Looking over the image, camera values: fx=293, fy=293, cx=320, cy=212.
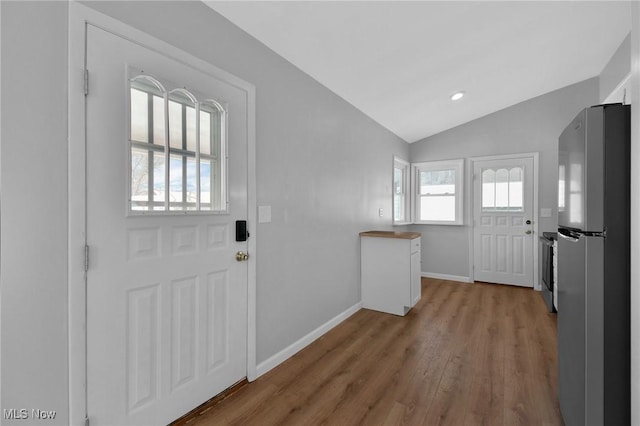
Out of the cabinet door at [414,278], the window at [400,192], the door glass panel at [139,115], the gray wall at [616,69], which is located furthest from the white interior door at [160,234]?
the gray wall at [616,69]

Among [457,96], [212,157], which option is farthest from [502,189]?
[212,157]

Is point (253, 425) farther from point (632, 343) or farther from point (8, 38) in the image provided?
point (8, 38)

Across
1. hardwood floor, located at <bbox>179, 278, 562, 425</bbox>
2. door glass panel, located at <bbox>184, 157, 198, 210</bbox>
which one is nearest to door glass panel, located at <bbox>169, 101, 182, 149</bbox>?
door glass panel, located at <bbox>184, 157, 198, 210</bbox>

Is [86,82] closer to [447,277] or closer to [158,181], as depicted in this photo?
[158,181]

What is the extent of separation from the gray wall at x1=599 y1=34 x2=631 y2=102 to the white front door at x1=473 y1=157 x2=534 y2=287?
116cm

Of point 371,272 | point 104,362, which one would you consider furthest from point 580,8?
point 104,362

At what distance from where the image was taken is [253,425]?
1.70 m

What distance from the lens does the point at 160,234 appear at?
1.61 metres

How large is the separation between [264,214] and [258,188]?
204 millimetres

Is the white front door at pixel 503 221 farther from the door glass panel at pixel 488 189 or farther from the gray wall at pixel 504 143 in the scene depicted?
the gray wall at pixel 504 143

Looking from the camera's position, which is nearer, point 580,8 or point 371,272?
point 580,8

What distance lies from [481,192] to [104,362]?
517cm

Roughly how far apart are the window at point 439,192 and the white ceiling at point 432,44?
4.21 feet

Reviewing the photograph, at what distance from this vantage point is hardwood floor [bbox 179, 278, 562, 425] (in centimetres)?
178
